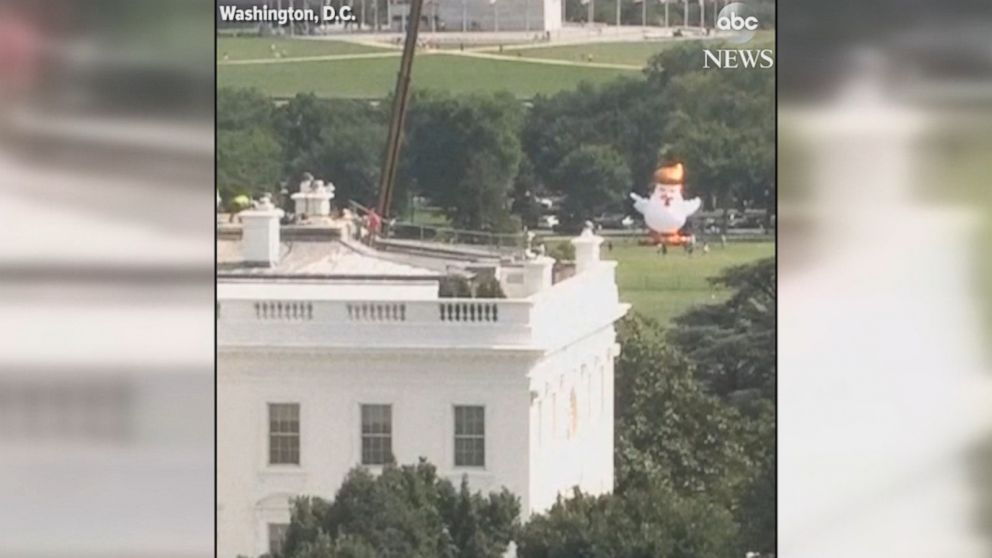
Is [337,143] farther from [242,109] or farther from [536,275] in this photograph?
[536,275]

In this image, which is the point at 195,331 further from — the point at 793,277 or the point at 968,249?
the point at 968,249

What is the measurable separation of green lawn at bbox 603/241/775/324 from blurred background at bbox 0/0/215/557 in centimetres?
144

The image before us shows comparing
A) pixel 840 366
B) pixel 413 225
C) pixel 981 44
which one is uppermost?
pixel 981 44

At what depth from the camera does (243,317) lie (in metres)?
6.86

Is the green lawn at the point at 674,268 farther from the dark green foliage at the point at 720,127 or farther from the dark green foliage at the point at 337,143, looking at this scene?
the dark green foliage at the point at 337,143

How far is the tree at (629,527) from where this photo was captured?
6.84 metres

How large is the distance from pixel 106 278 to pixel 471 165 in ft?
4.40

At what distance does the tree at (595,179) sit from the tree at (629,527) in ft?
3.31

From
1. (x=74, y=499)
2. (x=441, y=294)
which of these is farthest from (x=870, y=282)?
(x=74, y=499)

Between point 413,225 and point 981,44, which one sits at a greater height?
point 981,44

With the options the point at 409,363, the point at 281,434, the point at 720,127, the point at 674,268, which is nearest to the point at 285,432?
the point at 281,434

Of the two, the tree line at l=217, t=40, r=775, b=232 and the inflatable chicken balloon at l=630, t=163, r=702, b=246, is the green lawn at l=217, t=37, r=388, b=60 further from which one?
the inflatable chicken balloon at l=630, t=163, r=702, b=246

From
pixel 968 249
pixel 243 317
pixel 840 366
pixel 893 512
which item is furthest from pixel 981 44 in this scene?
pixel 243 317

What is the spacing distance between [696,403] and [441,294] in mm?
957
